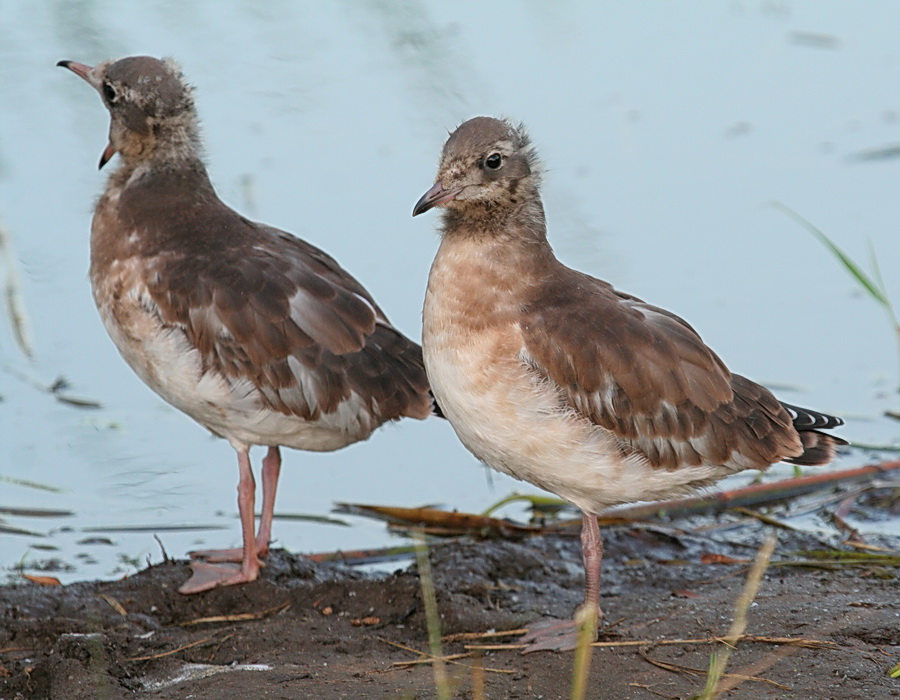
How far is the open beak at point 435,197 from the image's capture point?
20.3 feet

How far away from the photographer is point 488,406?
6102 millimetres

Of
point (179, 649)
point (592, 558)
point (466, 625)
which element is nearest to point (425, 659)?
point (466, 625)

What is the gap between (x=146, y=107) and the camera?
7.69 metres

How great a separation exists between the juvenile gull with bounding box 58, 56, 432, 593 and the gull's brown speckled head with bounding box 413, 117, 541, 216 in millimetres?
Result: 1127

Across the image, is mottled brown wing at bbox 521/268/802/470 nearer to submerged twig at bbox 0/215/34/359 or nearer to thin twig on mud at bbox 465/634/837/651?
thin twig on mud at bbox 465/634/837/651

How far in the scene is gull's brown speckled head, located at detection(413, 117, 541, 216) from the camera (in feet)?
20.6

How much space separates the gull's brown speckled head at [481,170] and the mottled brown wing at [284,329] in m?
1.09

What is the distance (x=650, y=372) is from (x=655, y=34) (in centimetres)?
799

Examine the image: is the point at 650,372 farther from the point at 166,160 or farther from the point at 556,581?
the point at 166,160

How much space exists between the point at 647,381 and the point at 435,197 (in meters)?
1.18

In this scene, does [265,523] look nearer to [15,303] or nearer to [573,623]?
[573,623]

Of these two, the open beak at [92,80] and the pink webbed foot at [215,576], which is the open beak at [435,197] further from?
the open beak at [92,80]

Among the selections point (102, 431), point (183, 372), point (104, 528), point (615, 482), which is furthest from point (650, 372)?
point (102, 431)

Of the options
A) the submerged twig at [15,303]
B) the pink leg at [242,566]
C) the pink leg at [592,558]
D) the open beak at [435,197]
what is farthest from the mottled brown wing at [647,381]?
the submerged twig at [15,303]
